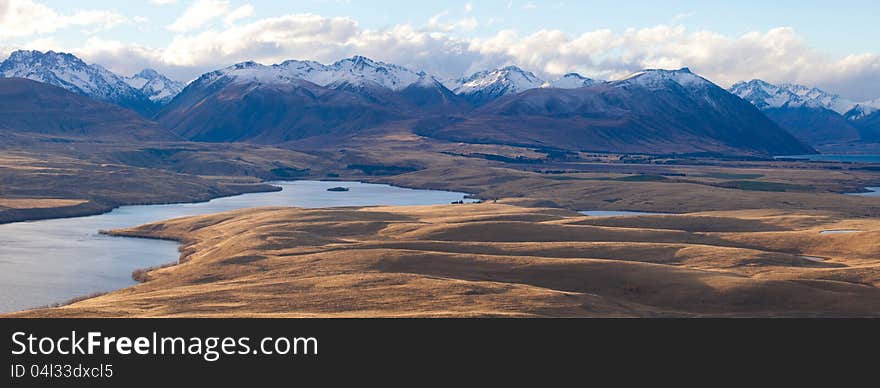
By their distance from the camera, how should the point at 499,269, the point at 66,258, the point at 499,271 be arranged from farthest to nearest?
the point at 66,258, the point at 499,269, the point at 499,271

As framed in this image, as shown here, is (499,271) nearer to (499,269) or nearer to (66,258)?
(499,269)

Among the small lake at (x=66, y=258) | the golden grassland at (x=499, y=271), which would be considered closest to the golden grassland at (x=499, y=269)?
the golden grassland at (x=499, y=271)

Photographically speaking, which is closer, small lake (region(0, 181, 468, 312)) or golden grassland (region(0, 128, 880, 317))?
golden grassland (region(0, 128, 880, 317))

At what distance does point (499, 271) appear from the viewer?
97625mm

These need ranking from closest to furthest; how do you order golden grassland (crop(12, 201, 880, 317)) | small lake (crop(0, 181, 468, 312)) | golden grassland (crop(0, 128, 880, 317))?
golden grassland (crop(12, 201, 880, 317)), golden grassland (crop(0, 128, 880, 317)), small lake (crop(0, 181, 468, 312))

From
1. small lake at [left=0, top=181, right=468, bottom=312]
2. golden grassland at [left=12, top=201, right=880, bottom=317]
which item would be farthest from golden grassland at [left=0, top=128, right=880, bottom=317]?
small lake at [left=0, top=181, right=468, bottom=312]

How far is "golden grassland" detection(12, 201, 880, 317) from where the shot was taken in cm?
7625

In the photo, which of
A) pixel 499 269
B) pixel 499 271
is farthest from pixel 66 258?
pixel 499 271

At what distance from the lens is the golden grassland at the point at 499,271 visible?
76.2 meters

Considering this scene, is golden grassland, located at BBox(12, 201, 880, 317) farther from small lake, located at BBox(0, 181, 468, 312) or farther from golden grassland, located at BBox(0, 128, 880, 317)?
small lake, located at BBox(0, 181, 468, 312)

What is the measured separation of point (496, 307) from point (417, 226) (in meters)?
64.4

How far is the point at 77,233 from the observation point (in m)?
153

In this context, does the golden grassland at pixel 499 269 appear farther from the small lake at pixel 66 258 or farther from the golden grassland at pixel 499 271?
the small lake at pixel 66 258
